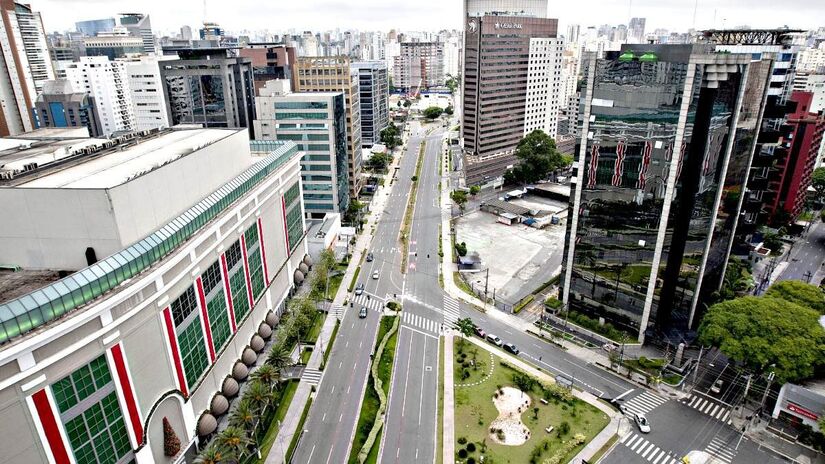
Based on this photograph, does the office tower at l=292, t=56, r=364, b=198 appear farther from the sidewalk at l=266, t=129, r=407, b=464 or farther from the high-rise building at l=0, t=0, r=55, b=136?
the high-rise building at l=0, t=0, r=55, b=136

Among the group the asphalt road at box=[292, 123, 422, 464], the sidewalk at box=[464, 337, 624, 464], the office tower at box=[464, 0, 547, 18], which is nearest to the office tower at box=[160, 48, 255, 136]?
the asphalt road at box=[292, 123, 422, 464]

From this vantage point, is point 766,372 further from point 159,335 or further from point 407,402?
point 159,335

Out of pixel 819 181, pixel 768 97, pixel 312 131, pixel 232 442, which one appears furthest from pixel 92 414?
pixel 819 181

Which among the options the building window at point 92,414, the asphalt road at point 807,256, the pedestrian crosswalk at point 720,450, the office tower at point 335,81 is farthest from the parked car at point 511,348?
the office tower at point 335,81

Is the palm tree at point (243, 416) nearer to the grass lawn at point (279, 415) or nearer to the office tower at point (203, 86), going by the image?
the grass lawn at point (279, 415)

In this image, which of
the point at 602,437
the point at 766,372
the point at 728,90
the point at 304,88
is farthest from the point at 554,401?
the point at 304,88

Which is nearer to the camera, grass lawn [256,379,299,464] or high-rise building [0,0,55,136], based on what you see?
grass lawn [256,379,299,464]

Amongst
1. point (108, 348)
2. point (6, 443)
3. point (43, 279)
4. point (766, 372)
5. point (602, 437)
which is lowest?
point (602, 437)

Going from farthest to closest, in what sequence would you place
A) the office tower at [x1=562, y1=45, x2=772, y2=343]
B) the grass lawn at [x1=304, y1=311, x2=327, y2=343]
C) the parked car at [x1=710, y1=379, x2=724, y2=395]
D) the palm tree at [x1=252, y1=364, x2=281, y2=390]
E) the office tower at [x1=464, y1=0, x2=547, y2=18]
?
the office tower at [x1=464, y1=0, x2=547, y2=18] → the grass lawn at [x1=304, y1=311, x2=327, y2=343] → the parked car at [x1=710, y1=379, x2=724, y2=395] → the office tower at [x1=562, y1=45, x2=772, y2=343] → the palm tree at [x1=252, y1=364, x2=281, y2=390]

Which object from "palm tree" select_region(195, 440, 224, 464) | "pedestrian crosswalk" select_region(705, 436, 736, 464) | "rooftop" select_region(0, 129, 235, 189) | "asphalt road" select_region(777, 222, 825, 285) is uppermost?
"rooftop" select_region(0, 129, 235, 189)
